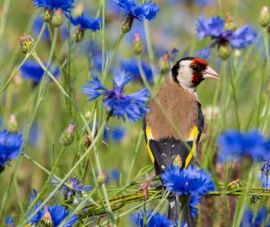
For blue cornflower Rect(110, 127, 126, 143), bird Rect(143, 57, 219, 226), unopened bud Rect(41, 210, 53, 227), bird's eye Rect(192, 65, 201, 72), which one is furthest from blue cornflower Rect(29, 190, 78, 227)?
blue cornflower Rect(110, 127, 126, 143)

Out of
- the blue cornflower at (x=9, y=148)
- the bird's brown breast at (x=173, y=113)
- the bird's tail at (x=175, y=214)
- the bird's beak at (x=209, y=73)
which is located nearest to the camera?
the blue cornflower at (x=9, y=148)

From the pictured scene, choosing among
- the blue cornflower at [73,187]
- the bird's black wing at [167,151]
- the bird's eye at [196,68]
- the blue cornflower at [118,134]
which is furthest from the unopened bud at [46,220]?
the blue cornflower at [118,134]

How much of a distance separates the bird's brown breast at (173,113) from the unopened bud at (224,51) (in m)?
0.48

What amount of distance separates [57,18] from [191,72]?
187 centimetres

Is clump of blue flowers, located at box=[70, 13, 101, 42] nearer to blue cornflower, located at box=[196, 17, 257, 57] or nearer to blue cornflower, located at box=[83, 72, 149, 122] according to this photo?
blue cornflower, located at box=[196, 17, 257, 57]

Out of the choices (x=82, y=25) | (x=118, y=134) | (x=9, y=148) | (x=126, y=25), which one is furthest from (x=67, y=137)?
(x=118, y=134)

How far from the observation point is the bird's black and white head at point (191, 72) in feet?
14.2

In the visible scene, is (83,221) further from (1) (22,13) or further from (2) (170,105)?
(1) (22,13)

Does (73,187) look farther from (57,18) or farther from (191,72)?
(191,72)

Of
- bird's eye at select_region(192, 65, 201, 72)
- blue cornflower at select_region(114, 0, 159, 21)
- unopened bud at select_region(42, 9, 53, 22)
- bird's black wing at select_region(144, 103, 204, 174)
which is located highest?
blue cornflower at select_region(114, 0, 159, 21)

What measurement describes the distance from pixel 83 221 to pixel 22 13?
170 inches

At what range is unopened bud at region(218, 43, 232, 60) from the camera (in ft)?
9.98

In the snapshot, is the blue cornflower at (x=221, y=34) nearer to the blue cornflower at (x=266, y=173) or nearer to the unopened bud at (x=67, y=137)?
the blue cornflower at (x=266, y=173)

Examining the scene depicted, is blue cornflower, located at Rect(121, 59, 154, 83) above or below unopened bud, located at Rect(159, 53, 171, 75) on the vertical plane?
below
